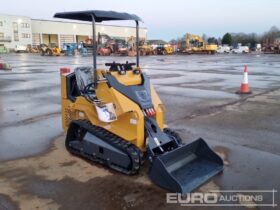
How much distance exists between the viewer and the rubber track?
4.36m

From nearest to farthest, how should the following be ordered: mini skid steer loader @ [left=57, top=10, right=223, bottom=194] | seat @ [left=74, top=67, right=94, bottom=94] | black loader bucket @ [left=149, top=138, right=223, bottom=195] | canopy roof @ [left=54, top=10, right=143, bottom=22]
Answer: black loader bucket @ [left=149, top=138, right=223, bottom=195]
mini skid steer loader @ [left=57, top=10, right=223, bottom=194]
canopy roof @ [left=54, top=10, right=143, bottom=22]
seat @ [left=74, top=67, right=94, bottom=94]

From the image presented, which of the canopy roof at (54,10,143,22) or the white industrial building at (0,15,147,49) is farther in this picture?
the white industrial building at (0,15,147,49)

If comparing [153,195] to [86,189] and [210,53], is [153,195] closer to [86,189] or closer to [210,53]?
[86,189]

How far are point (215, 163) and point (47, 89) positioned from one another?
908cm

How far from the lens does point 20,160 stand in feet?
16.7

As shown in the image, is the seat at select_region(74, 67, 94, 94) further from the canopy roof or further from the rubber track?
the canopy roof

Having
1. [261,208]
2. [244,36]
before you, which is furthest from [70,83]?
[244,36]

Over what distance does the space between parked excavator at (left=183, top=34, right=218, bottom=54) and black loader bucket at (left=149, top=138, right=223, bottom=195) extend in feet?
159

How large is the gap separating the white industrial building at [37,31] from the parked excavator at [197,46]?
34.7 metres

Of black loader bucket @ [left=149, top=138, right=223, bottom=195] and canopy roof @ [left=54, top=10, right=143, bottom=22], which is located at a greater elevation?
canopy roof @ [left=54, top=10, right=143, bottom=22]

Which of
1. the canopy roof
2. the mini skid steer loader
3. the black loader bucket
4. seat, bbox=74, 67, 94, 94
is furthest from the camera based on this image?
seat, bbox=74, 67, 94, 94

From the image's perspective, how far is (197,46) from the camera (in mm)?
51938

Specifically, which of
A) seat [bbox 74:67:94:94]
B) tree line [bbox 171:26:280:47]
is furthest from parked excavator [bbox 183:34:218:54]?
seat [bbox 74:67:94:94]

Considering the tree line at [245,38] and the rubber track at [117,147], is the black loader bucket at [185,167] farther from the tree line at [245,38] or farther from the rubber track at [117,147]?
the tree line at [245,38]
